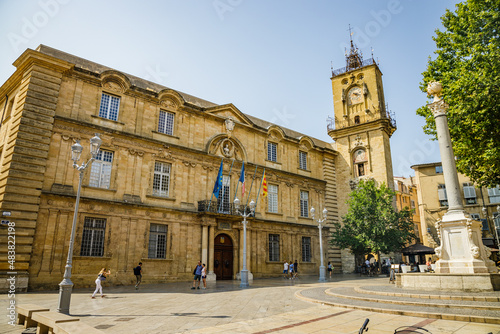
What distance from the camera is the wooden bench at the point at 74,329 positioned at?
523 cm

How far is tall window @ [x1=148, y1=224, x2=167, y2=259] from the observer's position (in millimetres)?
20719

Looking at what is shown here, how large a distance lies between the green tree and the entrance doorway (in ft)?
51.7

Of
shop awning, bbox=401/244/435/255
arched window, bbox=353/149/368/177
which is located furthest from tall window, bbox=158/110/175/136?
shop awning, bbox=401/244/435/255

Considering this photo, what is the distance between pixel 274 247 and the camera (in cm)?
2747

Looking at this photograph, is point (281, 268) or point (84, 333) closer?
point (84, 333)

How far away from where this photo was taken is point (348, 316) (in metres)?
8.84

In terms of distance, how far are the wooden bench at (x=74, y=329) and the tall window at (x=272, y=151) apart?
Answer: 80.2 ft

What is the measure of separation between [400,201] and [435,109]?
49090 millimetres

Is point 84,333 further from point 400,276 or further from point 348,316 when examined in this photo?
point 400,276

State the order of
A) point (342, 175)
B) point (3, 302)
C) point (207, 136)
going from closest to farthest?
point (3, 302)
point (207, 136)
point (342, 175)

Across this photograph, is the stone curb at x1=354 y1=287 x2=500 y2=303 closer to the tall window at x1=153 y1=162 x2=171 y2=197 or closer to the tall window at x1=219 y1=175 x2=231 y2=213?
the tall window at x1=219 y1=175 x2=231 y2=213

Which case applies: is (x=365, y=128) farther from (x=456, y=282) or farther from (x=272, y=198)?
(x=456, y=282)

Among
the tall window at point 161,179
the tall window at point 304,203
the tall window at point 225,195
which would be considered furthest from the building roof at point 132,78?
the tall window at point 304,203

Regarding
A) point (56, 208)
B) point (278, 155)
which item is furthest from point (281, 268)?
point (56, 208)
